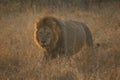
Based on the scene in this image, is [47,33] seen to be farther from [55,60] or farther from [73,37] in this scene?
[73,37]

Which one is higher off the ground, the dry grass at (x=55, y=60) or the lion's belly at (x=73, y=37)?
the lion's belly at (x=73, y=37)

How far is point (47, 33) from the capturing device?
7562 millimetres

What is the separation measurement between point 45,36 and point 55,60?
50cm

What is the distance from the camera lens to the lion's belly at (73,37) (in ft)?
25.6

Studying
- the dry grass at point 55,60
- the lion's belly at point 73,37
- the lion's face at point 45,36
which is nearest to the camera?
the dry grass at point 55,60

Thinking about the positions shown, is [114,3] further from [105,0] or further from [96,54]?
[96,54]

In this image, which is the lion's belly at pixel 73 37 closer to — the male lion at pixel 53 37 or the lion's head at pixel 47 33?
the male lion at pixel 53 37

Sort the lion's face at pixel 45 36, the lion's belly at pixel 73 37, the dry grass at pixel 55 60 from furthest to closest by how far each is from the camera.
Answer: the lion's belly at pixel 73 37, the lion's face at pixel 45 36, the dry grass at pixel 55 60

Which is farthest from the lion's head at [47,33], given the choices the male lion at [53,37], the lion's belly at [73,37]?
the lion's belly at [73,37]

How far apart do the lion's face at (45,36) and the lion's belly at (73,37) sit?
327mm

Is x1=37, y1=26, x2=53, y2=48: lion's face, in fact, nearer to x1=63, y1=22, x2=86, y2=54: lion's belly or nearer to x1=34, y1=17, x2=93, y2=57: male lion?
x1=34, y1=17, x2=93, y2=57: male lion

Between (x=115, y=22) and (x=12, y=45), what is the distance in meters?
4.81

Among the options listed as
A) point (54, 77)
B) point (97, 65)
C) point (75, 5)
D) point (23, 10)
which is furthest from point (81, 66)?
point (75, 5)

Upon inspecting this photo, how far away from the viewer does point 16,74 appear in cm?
664
